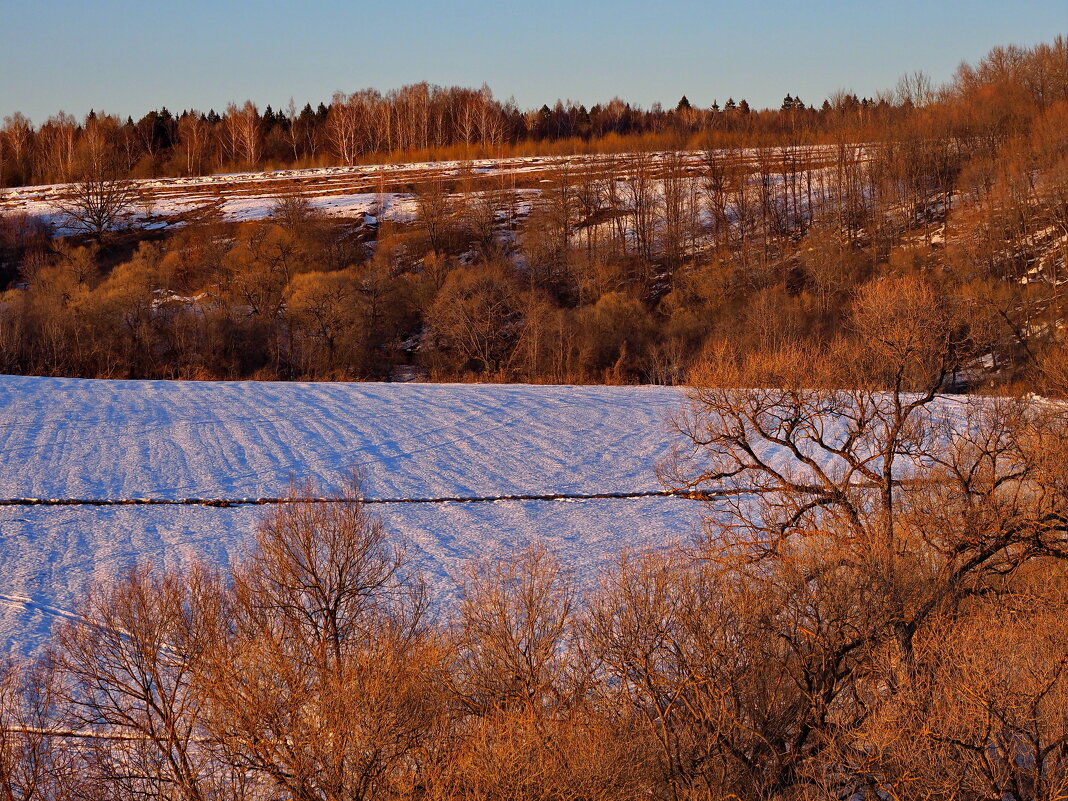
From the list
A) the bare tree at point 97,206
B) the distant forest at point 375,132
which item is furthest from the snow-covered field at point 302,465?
the distant forest at point 375,132

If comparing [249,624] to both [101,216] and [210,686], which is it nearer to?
[210,686]

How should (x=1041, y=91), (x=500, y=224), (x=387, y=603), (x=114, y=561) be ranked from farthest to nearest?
(x=1041, y=91) → (x=500, y=224) → (x=114, y=561) → (x=387, y=603)

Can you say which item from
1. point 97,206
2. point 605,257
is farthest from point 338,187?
point 605,257

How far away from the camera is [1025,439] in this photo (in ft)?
83.9

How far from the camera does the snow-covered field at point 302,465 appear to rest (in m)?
29.7

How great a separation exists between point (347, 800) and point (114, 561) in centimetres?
1572

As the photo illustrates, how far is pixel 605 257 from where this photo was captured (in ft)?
255

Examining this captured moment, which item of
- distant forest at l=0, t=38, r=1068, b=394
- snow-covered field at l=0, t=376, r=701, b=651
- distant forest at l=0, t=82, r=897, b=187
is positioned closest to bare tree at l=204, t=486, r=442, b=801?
snow-covered field at l=0, t=376, r=701, b=651

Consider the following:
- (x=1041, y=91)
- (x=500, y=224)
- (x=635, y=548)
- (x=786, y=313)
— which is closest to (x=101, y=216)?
(x=500, y=224)

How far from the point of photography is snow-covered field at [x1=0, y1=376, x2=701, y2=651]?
2966cm

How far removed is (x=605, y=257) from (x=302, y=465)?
145 feet

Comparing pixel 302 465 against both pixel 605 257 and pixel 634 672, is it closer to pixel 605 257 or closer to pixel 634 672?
pixel 634 672

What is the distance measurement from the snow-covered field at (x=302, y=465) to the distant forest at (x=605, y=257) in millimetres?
7932

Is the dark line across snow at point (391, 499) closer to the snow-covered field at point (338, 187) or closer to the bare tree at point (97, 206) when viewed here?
the snow-covered field at point (338, 187)
